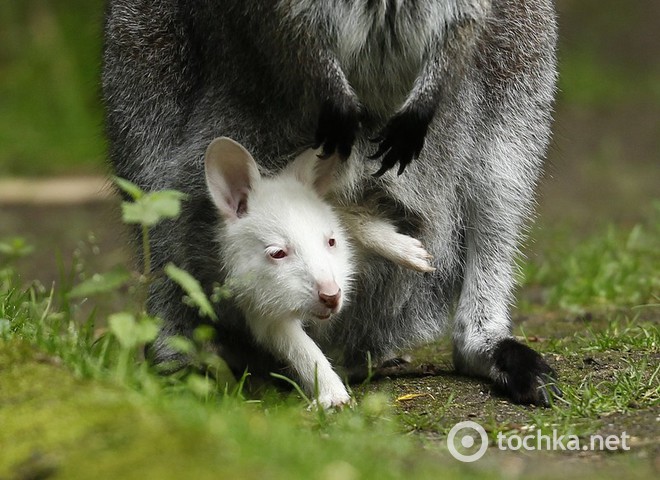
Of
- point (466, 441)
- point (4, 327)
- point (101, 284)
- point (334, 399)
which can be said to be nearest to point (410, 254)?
point (334, 399)

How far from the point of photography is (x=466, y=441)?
12.5 ft

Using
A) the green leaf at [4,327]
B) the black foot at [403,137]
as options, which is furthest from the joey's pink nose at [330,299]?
the green leaf at [4,327]

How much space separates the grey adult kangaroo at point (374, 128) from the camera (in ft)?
15.3

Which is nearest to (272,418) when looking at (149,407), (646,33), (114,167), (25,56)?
(149,407)

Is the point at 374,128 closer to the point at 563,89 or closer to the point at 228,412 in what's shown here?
the point at 228,412

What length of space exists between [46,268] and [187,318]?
3.51 m

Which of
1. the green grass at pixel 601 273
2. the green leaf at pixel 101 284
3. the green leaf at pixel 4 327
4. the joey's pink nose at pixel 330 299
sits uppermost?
the green leaf at pixel 101 284

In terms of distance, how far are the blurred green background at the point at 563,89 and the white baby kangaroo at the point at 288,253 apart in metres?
6.72

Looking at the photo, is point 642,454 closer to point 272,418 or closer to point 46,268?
point 272,418

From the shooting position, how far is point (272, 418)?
12.0 feet

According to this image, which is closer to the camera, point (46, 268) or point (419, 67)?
point (419, 67)

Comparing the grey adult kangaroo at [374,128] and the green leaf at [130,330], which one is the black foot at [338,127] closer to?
the grey adult kangaroo at [374,128]

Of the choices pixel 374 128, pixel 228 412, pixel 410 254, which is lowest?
pixel 228 412

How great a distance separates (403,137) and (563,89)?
7.52m
